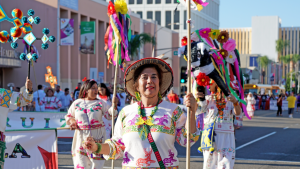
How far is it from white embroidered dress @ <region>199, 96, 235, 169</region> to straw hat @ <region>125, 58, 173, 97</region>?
275 cm

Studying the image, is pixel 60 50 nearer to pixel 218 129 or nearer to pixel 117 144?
pixel 218 129

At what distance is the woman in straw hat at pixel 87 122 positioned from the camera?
682 cm

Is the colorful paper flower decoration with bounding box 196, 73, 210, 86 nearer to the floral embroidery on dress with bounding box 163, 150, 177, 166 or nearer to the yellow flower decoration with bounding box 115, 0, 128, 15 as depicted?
the yellow flower decoration with bounding box 115, 0, 128, 15

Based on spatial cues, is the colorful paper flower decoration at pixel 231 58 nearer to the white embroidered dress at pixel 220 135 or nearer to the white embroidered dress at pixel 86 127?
the white embroidered dress at pixel 220 135

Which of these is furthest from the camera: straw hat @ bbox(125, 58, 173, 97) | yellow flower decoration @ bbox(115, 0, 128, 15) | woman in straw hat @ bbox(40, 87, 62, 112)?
woman in straw hat @ bbox(40, 87, 62, 112)

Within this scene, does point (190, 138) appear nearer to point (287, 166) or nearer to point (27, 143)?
point (27, 143)

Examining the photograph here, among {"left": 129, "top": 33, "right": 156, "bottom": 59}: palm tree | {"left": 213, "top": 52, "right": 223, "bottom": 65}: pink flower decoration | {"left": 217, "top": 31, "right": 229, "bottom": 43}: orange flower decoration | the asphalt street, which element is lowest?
the asphalt street

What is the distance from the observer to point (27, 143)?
6773mm

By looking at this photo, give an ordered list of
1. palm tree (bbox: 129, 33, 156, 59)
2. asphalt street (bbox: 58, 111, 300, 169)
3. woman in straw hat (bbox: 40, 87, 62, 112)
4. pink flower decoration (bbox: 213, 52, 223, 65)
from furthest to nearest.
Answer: palm tree (bbox: 129, 33, 156, 59)
woman in straw hat (bbox: 40, 87, 62, 112)
asphalt street (bbox: 58, 111, 300, 169)
pink flower decoration (bbox: 213, 52, 223, 65)

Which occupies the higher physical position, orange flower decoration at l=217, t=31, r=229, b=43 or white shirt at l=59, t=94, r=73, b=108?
orange flower decoration at l=217, t=31, r=229, b=43

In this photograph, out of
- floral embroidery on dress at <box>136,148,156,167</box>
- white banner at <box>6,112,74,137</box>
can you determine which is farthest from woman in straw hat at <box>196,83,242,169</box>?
white banner at <box>6,112,74,137</box>

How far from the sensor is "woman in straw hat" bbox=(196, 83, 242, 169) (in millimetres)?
6660

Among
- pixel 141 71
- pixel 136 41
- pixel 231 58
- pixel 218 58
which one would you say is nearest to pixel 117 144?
pixel 141 71

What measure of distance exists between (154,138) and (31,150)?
374 centimetres
